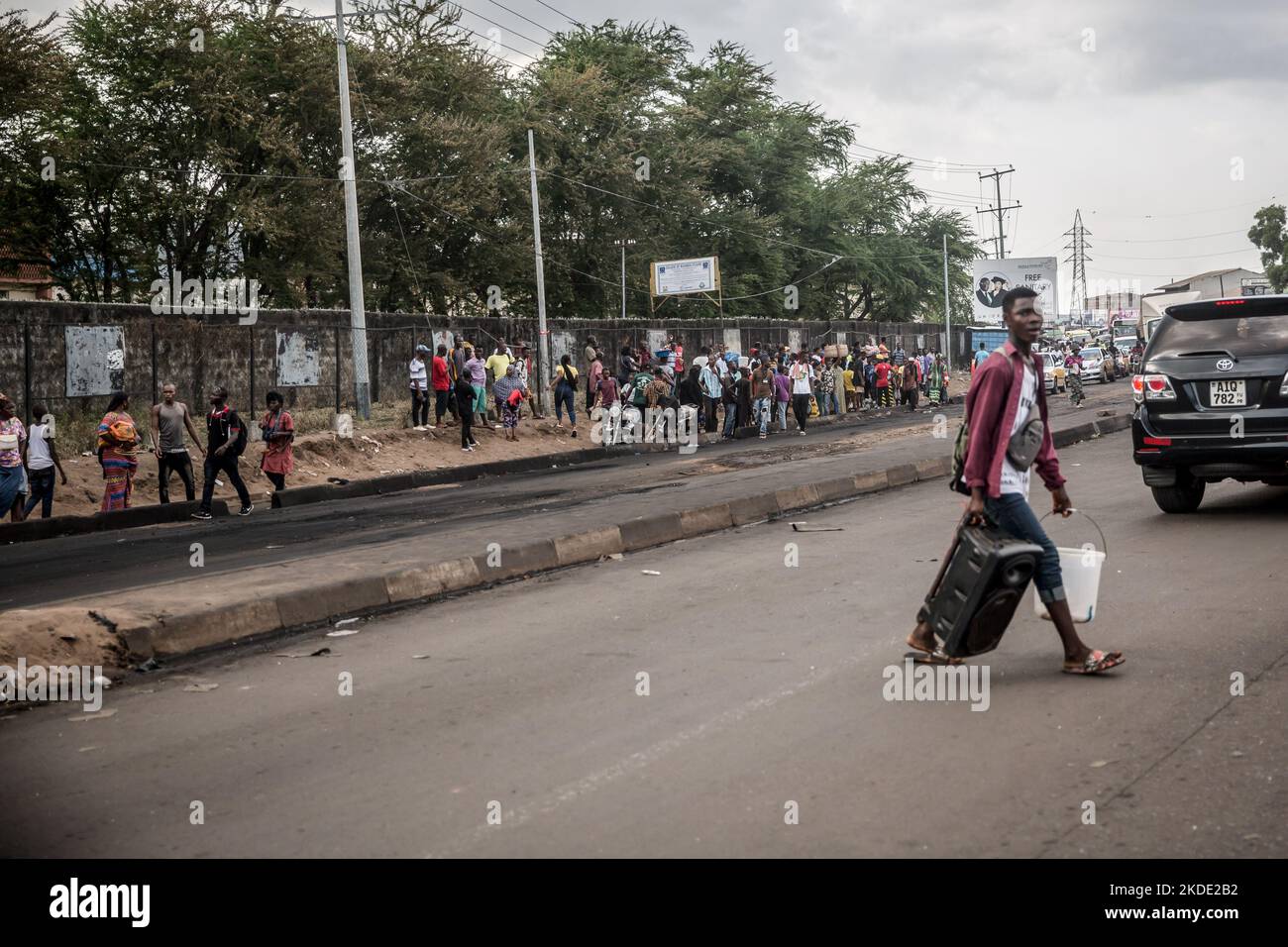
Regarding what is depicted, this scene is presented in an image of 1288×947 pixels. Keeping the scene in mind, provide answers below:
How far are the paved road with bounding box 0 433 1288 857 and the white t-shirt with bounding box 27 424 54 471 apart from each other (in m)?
9.98

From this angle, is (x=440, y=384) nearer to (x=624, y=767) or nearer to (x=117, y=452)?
(x=117, y=452)

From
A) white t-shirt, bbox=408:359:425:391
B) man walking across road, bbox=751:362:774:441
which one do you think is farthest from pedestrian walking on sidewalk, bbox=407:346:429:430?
man walking across road, bbox=751:362:774:441

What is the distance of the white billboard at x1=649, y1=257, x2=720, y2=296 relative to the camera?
5025 cm

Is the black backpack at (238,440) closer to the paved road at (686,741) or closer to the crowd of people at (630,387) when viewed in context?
the crowd of people at (630,387)

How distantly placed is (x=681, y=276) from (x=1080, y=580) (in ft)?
148

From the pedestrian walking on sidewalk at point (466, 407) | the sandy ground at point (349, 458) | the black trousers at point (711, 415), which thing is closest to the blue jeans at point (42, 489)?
the sandy ground at point (349, 458)

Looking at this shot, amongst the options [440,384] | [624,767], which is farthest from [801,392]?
[624,767]

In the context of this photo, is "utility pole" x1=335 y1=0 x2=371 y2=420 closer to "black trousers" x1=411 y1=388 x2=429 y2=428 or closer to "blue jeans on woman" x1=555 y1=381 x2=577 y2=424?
"black trousers" x1=411 y1=388 x2=429 y2=428

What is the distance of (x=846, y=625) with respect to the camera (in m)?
7.78

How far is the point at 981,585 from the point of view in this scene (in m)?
6.07

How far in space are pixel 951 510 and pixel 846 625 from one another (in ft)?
20.0

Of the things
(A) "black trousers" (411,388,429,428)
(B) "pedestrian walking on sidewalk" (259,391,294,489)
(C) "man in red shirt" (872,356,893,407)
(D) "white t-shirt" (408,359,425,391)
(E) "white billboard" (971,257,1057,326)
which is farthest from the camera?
(E) "white billboard" (971,257,1057,326)

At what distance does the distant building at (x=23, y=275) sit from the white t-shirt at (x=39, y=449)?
68.5ft

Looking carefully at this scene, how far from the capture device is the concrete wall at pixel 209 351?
71.1 ft
